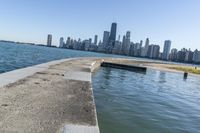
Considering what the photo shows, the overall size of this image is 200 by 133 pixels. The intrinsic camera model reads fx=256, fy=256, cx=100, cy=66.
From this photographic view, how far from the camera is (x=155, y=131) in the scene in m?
9.03

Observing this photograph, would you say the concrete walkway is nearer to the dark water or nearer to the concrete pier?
the concrete pier

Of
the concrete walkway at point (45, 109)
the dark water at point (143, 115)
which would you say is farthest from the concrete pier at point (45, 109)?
the dark water at point (143, 115)

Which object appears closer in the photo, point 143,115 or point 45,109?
point 45,109

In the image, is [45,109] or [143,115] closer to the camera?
[45,109]

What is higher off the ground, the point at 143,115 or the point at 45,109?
the point at 45,109

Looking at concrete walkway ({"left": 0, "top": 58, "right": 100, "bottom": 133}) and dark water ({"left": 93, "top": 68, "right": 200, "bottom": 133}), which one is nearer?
concrete walkway ({"left": 0, "top": 58, "right": 100, "bottom": 133})

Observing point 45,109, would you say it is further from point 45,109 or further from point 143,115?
point 143,115

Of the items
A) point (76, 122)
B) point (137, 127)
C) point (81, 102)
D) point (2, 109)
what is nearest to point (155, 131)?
point (137, 127)

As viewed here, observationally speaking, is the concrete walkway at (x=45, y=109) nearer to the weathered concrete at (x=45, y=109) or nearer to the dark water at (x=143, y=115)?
the weathered concrete at (x=45, y=109)

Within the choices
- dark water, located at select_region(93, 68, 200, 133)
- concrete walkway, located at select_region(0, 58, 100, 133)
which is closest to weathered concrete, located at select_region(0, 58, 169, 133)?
concrete walkway, located at select_region(0, 58, 100, 133)

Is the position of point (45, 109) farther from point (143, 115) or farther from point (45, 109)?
point (143, 115)

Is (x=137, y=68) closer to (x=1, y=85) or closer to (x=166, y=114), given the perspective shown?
(x=166, y=114)

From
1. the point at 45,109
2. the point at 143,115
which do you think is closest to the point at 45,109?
the point at 45,109

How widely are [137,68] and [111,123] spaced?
30.9 m
